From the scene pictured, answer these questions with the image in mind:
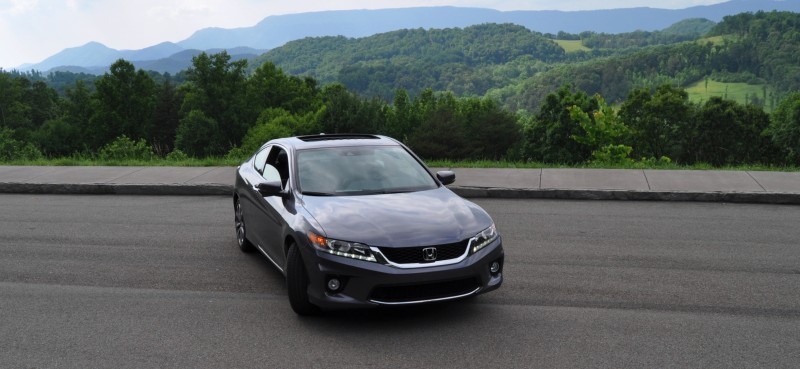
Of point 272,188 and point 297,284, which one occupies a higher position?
point 272,188

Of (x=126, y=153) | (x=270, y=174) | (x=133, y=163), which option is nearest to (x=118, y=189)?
(x=133, y=163)

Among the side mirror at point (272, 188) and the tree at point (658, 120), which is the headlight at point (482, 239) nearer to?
the side mirror at point (272, 188)

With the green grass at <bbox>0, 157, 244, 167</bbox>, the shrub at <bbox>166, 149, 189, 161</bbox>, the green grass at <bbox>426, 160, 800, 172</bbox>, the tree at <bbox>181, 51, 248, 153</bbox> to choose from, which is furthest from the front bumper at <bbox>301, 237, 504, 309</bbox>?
the tree at <bbox>181, 51, 248, 153</bbox>

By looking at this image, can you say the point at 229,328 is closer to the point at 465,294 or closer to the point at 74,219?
the point at 465,294

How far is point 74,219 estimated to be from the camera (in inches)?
440

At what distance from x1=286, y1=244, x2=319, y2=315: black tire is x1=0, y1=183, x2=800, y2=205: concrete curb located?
6.73 m

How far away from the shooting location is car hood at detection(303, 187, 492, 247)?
6.00 metres

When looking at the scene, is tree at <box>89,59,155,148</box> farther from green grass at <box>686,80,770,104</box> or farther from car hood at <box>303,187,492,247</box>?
green grass at <box>686,80,770,104</box>

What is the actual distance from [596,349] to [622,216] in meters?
5.53

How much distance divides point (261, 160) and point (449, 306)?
3109 millimetres

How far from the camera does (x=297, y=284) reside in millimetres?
6227

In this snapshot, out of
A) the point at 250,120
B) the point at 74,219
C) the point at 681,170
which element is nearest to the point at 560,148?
the point at 250,120

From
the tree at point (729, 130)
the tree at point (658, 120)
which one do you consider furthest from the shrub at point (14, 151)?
the tree at point (729, 130)

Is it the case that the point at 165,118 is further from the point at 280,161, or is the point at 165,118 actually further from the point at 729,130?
the point at 280,161
